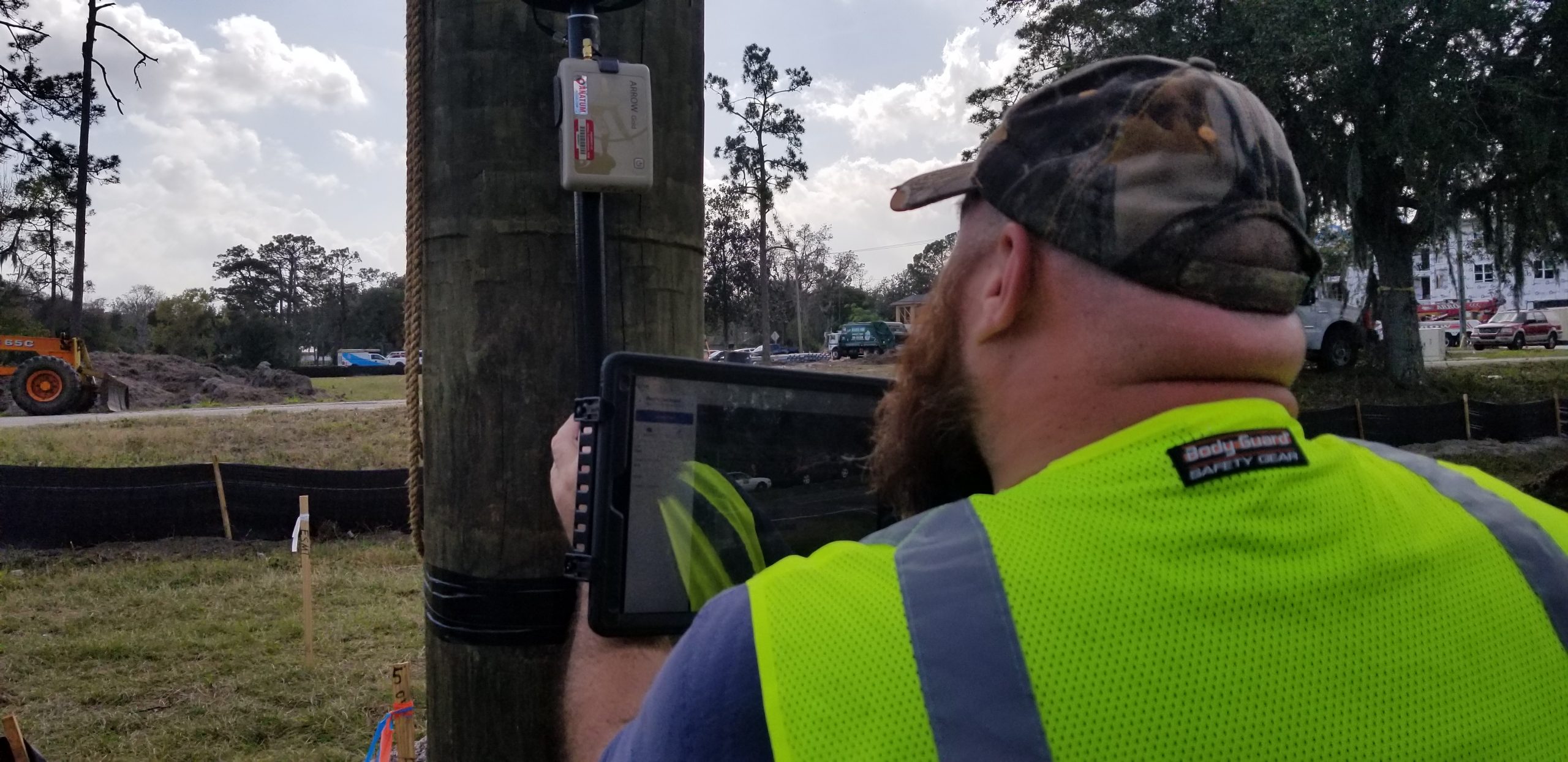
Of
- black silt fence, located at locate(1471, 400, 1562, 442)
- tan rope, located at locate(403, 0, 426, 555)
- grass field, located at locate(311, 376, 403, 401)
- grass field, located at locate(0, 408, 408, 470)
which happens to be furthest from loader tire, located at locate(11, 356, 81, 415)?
black silt fence, located at locate(1471, 400, 1562, 442)

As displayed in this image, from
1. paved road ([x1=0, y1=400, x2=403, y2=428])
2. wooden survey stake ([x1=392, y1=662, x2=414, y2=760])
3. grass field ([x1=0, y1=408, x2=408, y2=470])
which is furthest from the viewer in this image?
paved road ([x1=0, y1=400, x2=403, y2=428])

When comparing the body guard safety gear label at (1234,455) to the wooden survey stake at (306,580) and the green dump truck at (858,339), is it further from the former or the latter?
the green dump truck at (858,339)

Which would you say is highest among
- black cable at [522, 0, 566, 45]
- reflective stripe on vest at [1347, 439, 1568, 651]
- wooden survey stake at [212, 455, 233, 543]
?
black cable at [522, 0, 566, 45]

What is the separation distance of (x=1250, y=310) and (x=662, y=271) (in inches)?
43.4

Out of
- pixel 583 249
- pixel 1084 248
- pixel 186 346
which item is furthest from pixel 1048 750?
pixel 186 346

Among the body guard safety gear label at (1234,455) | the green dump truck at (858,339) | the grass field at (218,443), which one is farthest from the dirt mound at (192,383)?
the body guard safety gear label at (1234,455)

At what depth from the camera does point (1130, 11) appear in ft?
65.3

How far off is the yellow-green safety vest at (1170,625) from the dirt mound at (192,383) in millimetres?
28694

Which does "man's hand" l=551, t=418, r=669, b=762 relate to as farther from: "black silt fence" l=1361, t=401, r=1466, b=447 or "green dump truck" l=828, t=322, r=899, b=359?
"green dump truck" l=828, t=322, r=899, b=359

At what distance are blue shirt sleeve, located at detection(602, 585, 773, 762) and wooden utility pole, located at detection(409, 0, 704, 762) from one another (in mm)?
908

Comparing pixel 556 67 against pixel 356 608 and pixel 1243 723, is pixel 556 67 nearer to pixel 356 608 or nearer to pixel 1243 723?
pixel 1243 723

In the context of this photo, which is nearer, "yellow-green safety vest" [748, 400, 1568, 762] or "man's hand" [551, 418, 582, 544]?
"yellow-green safety vest" [748, 400, 1568, 762]

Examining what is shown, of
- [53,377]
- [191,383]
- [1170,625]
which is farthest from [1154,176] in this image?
[191,383]

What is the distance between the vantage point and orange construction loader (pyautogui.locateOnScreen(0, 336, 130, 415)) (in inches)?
853
